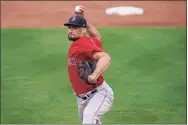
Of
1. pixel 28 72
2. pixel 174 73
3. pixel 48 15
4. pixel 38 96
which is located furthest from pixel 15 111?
pixel 48 15

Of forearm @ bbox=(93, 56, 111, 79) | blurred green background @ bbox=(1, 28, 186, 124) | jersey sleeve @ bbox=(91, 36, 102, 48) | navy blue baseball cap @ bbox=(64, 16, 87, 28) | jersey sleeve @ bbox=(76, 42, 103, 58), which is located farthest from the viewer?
blurred green background @ bbox=(1, 28, 186, 124)

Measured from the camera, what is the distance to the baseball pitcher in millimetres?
5098

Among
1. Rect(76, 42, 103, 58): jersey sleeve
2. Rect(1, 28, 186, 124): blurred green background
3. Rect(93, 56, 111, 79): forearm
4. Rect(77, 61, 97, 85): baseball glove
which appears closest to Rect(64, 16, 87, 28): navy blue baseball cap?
Rect(76, 42, 103, 58): jersey sleeve

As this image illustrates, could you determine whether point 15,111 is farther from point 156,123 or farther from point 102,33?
point 102,33

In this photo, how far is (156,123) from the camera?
685 cm

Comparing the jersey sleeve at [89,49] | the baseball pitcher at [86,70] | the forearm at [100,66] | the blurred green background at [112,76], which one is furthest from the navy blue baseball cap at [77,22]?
the blurred green background at [112,76]

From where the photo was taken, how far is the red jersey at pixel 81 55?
507 centimetres

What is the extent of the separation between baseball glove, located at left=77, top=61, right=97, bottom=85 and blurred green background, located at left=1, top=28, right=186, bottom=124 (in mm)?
1892

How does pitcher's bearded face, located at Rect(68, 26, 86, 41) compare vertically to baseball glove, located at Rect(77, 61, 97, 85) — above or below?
above

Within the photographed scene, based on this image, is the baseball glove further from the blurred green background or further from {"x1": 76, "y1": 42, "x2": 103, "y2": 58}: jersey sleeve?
the blurred green background

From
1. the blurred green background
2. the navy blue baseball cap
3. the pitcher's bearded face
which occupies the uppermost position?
the navy blue baseball cap

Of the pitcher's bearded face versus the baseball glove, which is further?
the pitcher's bearded face

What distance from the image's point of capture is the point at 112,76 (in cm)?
873

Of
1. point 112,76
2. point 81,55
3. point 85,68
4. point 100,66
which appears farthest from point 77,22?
point 112,76
